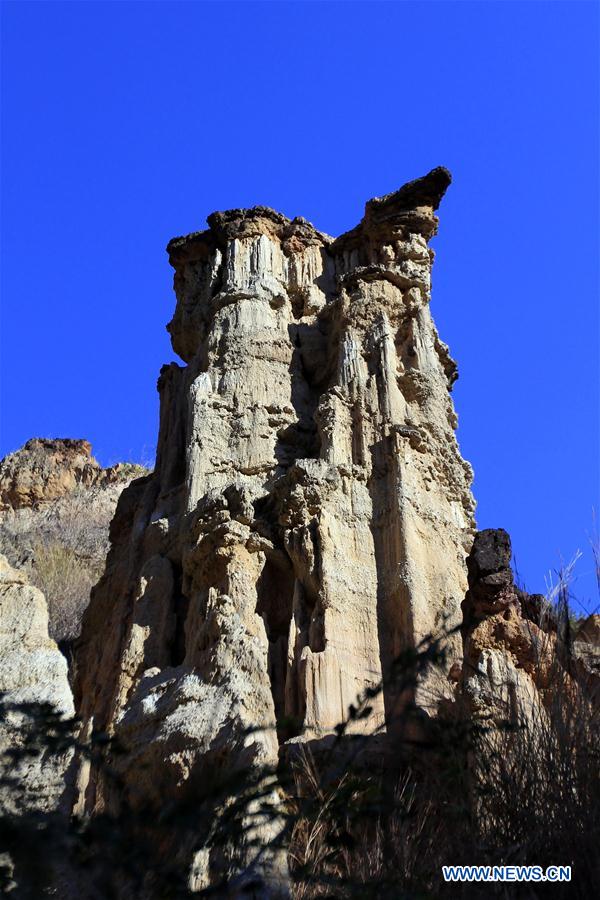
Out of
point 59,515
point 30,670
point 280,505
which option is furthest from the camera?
point 59,515

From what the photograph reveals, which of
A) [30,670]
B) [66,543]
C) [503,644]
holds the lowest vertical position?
[503,644]

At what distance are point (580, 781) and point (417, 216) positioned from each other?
12011 mm

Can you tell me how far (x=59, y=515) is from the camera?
3569 centimetres

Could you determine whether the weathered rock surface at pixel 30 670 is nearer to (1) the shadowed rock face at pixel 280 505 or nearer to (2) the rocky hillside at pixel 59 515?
(1) the shadowed rock face at pixel 280 505

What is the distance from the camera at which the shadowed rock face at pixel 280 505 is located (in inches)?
490

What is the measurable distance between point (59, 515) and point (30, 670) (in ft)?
79.6

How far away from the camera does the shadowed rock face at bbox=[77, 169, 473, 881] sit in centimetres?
1245

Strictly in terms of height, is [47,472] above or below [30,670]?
above

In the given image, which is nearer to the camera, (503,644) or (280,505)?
(503,644)

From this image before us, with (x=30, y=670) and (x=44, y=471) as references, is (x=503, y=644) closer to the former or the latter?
(x=30, y=670)

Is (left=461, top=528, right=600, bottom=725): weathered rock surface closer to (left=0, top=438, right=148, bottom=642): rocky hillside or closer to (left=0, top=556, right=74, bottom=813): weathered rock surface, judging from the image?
(left=0, top=556, right=74, bottom=813): weathered rock surface

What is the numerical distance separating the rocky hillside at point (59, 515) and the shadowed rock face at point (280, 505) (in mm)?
11610

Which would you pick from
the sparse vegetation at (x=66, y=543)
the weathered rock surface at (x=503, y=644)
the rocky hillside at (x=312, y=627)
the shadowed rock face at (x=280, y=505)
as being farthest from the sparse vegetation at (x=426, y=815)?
the sparse vegetation at (x=66, y=543)

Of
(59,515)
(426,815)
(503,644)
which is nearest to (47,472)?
(59,515)
